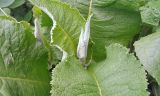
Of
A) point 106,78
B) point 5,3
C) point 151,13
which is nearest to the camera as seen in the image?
point 106,78

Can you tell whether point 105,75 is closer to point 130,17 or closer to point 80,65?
point 80,65

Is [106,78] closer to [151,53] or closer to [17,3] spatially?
[151,53]

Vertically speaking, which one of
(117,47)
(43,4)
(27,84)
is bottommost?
(27,84)

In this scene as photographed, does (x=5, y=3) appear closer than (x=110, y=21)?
No

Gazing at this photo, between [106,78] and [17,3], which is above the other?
[17,3]

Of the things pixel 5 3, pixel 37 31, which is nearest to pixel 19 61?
pixel 37 31

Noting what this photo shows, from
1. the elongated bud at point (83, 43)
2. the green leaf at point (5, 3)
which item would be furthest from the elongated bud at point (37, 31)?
the green leaf at point (5, 3)

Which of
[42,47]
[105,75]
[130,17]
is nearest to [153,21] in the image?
[130,17]
